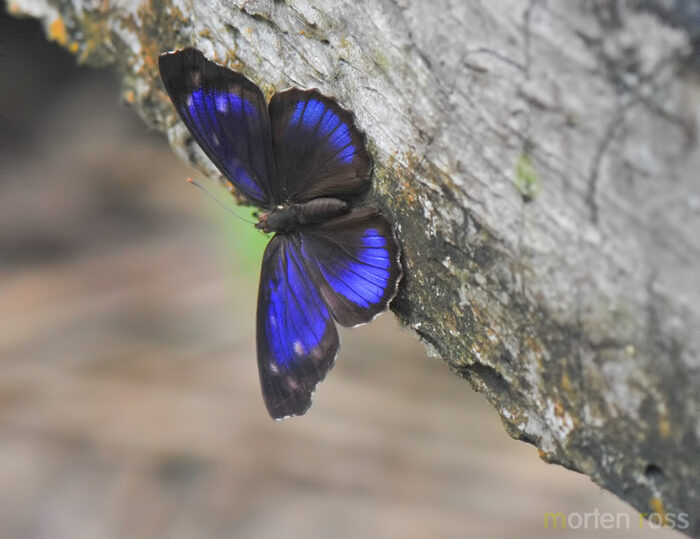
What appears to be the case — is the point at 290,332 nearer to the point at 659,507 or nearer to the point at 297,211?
the point at 297,211

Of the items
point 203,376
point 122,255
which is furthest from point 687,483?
point 122,255

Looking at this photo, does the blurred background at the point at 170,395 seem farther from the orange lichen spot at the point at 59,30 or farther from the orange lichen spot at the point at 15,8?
the orange lichen spot at the point at 15,8

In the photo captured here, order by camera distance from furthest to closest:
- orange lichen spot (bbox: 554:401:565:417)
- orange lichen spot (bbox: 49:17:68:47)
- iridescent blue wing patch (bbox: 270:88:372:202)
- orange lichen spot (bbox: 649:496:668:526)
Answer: orange lichen spot (bbox: 49:17:68:47) → iridescent blue wing patch (bbox: 270:88:372:202) → orange lichen spot (bbox: 554:401:565:417) → orange lichen spot (bbox: 649:496:668:526)

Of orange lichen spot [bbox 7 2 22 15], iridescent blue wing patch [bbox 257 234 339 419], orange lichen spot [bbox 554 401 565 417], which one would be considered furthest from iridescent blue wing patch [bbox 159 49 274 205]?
orange lichen spot [bbox 7 2 22 15]

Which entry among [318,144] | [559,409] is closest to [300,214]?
[318,144]

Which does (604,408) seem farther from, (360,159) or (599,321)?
(360,159)

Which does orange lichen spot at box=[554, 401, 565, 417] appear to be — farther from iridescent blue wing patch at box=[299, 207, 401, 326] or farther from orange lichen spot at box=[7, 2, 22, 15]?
orange lichen spot at box=[7, 2, 22, 15]
